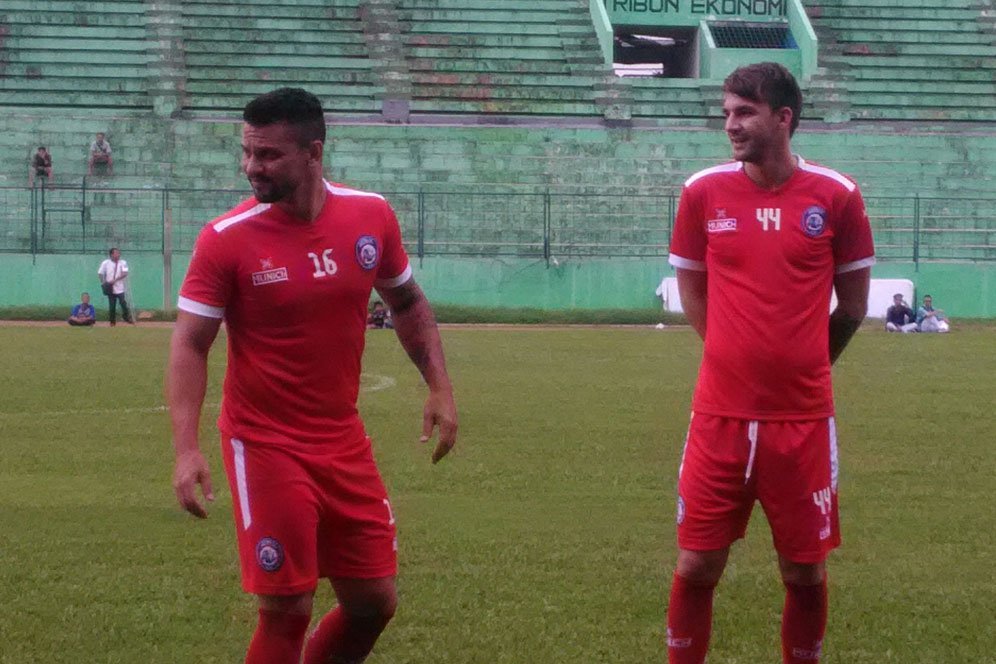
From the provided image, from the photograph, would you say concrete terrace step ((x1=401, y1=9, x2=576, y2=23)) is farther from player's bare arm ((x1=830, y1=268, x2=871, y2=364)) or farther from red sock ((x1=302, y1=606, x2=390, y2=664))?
red sock ((x1=302, y1=606, x2=390, y2=664))

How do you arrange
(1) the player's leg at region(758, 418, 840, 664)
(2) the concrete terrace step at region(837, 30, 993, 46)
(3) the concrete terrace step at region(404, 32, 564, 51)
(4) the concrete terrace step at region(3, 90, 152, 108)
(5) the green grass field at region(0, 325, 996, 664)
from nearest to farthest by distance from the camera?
(1) the player's leg at region(758, 418, 840, 664) < (5) the green grass field at region(0, 325, 996, 664) < (4) the concrete terrace step at region(3, 90, 152, 108) < (3) the concrete terrace step at region(404, 32, 564, 51) < (2) the concrete terrace step at region(837, 30, 993, 46)

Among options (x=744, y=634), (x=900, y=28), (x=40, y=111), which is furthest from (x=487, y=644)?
(x=900, y=28)

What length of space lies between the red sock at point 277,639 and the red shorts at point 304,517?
4.2 inches

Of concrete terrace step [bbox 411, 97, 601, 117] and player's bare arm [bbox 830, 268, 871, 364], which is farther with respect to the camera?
concrete terrace step [bbox 411, 97, 601, 117]

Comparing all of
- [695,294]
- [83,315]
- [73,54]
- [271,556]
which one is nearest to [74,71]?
[73,54]

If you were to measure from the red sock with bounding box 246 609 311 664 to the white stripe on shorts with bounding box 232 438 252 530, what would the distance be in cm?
30

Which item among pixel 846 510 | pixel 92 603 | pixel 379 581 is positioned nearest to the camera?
pixel 379 581

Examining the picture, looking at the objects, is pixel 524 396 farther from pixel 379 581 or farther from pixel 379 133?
pixel 379 133

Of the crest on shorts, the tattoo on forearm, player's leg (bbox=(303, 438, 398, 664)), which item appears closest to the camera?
the crest on shorts

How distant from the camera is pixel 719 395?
5.64 meters

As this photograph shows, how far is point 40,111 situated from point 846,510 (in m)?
31.5

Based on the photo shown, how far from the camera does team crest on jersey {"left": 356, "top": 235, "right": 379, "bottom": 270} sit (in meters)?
5.25

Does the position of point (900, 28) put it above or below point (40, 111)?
above

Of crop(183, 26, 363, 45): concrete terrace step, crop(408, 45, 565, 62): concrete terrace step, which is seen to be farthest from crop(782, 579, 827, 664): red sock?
crop(183, 26, 363, 45): concrete terrace step
